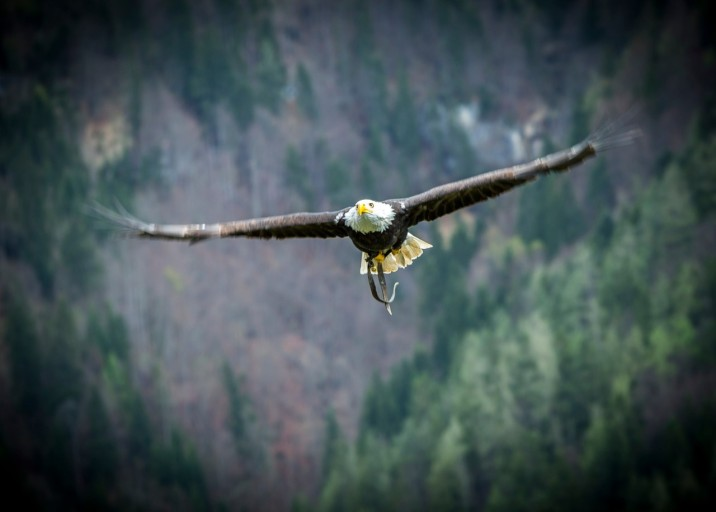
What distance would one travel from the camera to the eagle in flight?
16.8 meters

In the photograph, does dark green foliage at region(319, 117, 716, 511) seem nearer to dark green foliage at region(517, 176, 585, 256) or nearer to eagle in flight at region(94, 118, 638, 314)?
dark green foliage at region(517, 176, 585, 256)

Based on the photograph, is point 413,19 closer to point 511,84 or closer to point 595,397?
point 511,84

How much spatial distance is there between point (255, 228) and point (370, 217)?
2038 millimetres

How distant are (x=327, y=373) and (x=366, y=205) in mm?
56579

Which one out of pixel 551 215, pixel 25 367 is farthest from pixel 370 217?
pixel 551 215

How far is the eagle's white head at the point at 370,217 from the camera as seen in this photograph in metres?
17.2

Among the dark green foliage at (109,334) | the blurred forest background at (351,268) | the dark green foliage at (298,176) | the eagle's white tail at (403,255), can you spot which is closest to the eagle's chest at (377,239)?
the eagle's white tail at (403,255)

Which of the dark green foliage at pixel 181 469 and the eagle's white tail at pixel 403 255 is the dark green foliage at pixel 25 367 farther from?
the eagle's white tail at pixel 403 255

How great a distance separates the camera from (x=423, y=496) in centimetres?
6581

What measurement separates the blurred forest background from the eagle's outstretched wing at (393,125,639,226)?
4608 centimetres

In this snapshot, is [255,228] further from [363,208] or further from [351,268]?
[351,268]

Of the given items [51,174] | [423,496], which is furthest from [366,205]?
[51,174]

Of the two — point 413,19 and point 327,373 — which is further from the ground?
point 413,19

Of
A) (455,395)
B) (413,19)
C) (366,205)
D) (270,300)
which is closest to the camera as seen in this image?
(366,205)
